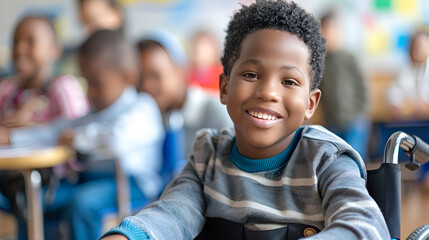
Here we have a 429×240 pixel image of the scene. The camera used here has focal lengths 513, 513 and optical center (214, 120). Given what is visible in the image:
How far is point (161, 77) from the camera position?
2.57 meters

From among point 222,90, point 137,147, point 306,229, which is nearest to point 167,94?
point 137,147

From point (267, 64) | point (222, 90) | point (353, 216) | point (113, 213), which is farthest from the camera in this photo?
point (113, 213)

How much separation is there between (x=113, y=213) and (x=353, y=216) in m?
1.63

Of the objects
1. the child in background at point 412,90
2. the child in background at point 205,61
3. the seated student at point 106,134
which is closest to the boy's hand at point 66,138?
the seated student at point 106,134

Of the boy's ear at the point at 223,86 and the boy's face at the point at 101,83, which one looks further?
the boy's face at the point at 101,83

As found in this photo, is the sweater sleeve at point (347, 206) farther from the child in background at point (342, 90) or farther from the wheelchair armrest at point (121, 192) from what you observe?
the child in background at point (342, 90)

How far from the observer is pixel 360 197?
658mm

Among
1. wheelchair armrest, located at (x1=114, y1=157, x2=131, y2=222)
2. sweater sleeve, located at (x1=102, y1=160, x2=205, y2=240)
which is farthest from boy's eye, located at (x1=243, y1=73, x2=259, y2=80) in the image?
wheelchair armrest, located at (x1=114, y1=157, x2=131, y2=222)

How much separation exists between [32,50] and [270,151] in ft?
7.80

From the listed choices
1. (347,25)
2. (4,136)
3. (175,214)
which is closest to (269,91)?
(175,214)

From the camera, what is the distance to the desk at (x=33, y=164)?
185 cm

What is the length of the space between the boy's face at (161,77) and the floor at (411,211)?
4.09 feet

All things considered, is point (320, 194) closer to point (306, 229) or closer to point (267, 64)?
point (306, 229)

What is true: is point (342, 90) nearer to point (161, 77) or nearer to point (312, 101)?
point (161, 77)
